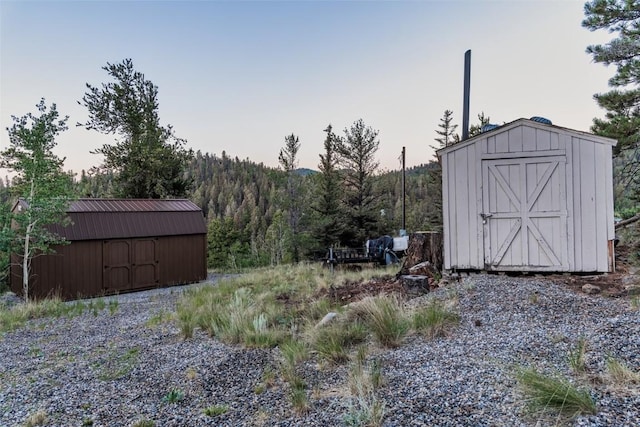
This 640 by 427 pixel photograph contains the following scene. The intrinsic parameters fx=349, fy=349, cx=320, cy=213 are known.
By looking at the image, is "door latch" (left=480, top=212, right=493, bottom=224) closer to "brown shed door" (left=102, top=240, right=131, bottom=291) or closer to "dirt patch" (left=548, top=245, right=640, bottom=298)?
"dirt patch" (left=548, top=245, right=640, bottom=298)

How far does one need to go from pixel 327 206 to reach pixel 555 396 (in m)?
13.5

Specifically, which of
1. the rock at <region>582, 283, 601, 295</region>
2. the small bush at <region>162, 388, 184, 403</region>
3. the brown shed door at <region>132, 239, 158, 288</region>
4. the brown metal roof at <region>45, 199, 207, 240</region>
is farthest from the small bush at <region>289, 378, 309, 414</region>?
the brown shed door at <region>132, 239, 158, 288</region>

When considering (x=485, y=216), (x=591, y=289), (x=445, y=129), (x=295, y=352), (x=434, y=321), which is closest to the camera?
(x=295, y=352)

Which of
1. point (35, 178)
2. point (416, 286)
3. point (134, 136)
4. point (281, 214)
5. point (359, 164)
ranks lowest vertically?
point (416, 286)

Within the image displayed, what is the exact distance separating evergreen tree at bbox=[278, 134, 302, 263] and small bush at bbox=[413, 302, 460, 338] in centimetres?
1323

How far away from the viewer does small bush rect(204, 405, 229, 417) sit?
2.55 metres

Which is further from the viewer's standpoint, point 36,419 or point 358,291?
point 358,291

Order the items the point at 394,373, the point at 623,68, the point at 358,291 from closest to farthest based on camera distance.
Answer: the point at 394,373 < the point at 358,291 < the point at 623,68

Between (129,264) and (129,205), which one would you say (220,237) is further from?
(129,264)

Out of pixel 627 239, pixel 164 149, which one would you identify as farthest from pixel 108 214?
pixel 627 239

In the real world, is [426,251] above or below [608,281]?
above

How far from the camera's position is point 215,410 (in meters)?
2.59

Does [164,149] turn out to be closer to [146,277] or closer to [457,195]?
[146,277]

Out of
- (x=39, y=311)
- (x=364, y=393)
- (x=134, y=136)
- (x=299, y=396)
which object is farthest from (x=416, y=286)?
(x=134, y=136)
